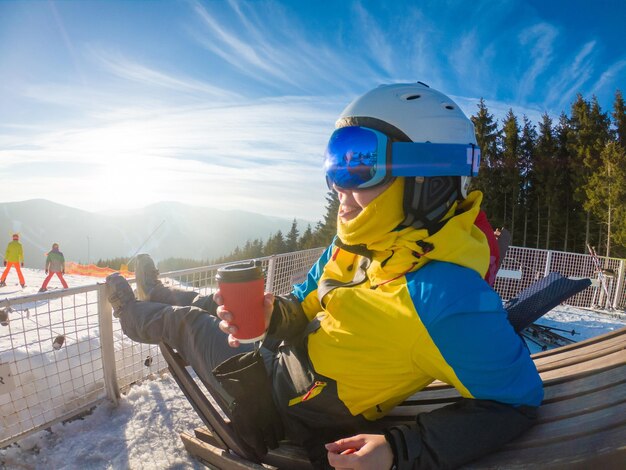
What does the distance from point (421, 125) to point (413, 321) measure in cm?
87

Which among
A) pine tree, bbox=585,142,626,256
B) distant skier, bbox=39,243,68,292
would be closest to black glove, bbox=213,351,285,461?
distant skier, bbox=39,243,68,292

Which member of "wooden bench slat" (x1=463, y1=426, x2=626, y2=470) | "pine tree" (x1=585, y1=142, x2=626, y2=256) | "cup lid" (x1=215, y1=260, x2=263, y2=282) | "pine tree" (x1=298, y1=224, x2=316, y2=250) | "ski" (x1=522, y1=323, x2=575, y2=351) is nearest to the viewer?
"wooden bench slat" (x1=463, y1=426, x2=626, y2=470)

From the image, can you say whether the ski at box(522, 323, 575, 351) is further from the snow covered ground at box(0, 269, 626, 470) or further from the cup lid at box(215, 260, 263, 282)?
the cup lid at box(215, 260, 263, 282)

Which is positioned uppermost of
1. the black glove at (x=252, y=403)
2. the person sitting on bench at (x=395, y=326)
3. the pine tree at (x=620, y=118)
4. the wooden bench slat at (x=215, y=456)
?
the pine tree at (x=620, y=118)

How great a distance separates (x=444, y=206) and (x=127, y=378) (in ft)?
10.5

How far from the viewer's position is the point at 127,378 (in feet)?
11.1

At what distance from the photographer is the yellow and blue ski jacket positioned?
128 cm

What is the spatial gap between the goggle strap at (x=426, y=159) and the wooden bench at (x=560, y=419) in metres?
1.02

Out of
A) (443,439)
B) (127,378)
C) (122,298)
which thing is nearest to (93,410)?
(127,378)

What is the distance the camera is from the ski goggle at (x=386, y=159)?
161 centimetres

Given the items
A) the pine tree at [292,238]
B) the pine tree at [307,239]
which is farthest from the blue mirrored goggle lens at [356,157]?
the pine tree at [292,238]

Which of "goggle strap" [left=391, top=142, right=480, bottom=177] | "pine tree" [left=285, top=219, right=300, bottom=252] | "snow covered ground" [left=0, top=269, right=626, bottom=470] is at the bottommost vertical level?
"pine tree" [left=285, top=219, right=300, bottom=252]

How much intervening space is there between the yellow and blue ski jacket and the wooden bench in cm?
14

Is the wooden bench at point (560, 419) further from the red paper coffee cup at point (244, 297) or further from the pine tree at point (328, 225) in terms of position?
the pine tree at point (328, 225)
